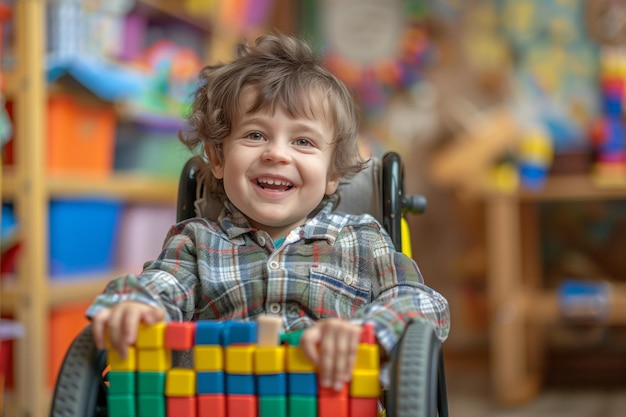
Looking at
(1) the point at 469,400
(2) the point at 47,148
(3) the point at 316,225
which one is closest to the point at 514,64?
(1) the point at 469,400

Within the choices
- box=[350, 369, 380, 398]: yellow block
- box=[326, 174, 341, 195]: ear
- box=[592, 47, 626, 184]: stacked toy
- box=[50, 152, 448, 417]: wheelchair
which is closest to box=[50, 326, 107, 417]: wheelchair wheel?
box=[50, 152, 448, 417]: wheelchair

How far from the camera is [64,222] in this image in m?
2.08

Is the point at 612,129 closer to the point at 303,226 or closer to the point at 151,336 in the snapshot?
the point at 303,226

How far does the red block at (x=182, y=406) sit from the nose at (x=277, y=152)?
1.15ft

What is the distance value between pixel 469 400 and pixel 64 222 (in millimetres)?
1318

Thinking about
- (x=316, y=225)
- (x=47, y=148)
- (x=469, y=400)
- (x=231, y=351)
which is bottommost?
(x=469, y=400)

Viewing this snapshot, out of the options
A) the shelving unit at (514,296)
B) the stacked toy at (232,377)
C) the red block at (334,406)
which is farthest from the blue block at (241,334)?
the shelving unit at (514,296)

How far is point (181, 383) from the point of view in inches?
34.4

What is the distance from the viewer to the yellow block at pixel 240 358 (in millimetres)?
856

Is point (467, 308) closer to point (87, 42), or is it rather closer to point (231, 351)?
point (87, 42)

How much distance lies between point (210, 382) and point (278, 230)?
35 cm

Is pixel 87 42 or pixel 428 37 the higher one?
pixel 428 37

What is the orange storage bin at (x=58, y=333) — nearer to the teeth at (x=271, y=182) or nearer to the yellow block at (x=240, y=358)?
the teeth at (x=271, y=182)

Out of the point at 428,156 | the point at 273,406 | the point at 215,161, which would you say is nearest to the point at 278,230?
the point at 215,161
